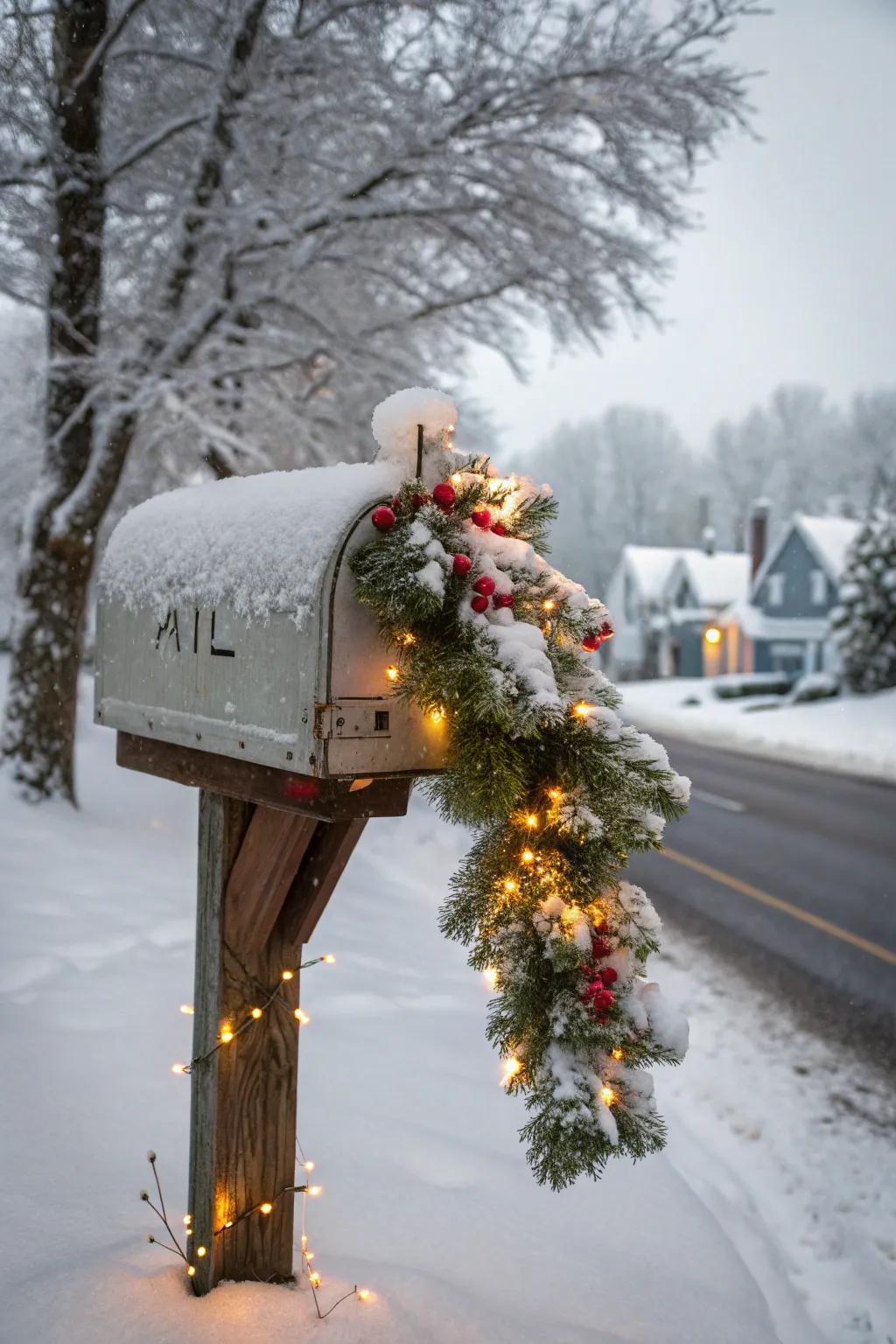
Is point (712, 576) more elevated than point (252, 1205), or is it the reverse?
point (712, 576)

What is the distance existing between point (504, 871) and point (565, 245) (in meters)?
7.24

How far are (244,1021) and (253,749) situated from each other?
33.9 inches

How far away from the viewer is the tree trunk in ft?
23.5

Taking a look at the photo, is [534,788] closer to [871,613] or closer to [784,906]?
[784,906]

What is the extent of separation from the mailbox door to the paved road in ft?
15.9

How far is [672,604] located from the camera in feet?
142

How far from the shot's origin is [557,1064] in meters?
2.22

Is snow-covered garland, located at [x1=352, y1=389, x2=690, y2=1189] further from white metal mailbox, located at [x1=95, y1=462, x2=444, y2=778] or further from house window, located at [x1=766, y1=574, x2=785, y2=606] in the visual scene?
house window, located at [x1=766, y1=574, x2=785, y2=606]

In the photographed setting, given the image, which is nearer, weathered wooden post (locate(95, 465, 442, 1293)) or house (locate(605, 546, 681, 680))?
weathered wooden post (locate(95, 465, 442, 1293))

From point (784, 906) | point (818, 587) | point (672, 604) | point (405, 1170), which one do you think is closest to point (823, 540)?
point (818, 587)

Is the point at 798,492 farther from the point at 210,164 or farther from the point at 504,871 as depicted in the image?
the point at 504,871

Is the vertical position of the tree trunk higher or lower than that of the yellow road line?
higher

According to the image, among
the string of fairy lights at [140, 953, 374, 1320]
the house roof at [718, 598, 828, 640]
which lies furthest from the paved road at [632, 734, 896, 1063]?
the house roof at [718, 598, 828, 640]

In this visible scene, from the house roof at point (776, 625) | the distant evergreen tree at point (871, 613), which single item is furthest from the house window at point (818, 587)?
the distant evergreen tree at point (871, 613)
